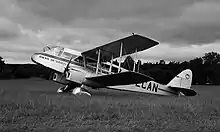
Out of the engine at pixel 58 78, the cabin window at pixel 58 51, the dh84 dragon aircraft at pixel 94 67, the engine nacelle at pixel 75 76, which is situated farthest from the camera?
the cabin window at pixel 58 51

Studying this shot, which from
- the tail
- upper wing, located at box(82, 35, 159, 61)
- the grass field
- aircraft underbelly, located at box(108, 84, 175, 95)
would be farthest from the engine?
the grass field

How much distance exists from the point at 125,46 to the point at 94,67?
2582 mm

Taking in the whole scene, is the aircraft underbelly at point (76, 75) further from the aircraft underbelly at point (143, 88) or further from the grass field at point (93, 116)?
the grass field at point (93, 116)

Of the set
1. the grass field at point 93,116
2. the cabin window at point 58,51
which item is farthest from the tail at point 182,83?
the grass field at point 93,116

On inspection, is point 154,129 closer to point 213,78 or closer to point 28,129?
point 28,129

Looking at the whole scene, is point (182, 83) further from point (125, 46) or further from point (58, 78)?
point (58, 78)

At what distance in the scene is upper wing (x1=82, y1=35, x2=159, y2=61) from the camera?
12.8 m

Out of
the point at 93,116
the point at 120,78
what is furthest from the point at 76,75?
the point at 93,116

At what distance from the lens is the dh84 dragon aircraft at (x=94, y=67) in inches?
531

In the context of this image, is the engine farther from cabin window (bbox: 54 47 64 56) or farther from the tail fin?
the tail fin

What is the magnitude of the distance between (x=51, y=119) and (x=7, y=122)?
0.82 m

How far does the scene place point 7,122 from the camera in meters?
4.67

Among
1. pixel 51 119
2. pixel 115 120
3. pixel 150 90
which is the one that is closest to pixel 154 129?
pixel 115 120

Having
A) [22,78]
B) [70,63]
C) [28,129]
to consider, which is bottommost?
[28,129]
